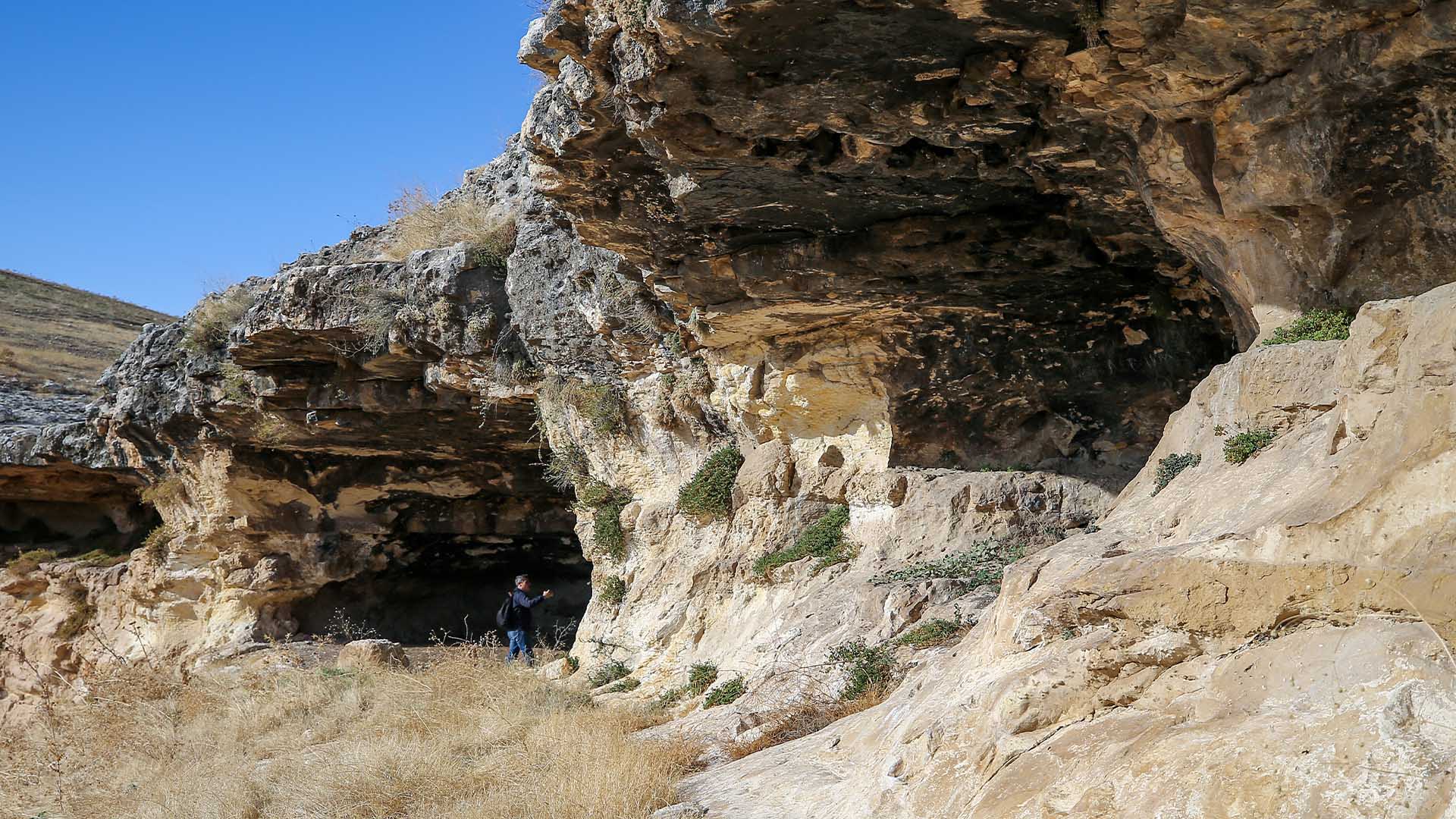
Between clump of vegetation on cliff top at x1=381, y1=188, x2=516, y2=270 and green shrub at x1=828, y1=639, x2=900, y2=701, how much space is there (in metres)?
7.52

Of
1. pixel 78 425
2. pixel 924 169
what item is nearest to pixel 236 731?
pixel 924 169

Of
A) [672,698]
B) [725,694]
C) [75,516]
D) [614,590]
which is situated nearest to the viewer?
[725,694]

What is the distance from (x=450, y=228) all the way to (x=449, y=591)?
8330mm

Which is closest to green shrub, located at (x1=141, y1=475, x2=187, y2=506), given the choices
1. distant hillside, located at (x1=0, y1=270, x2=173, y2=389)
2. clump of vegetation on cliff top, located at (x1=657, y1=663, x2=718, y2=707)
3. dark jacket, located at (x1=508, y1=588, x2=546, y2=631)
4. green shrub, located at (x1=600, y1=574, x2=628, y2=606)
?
dark jacket, located at (x1=508, y1=588, x2=546, y2=631)

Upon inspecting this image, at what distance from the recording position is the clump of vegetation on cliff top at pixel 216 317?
49.1 feet

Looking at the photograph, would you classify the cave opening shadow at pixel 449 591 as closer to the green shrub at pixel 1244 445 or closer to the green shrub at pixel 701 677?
the green shrub at pixel 701 677

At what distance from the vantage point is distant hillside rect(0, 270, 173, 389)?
87.8 ft

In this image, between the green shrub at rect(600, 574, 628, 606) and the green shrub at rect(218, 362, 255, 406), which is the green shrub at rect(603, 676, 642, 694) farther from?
the green shrub at rect(218, 362, 255, 406)

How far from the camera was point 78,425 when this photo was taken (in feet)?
57.8

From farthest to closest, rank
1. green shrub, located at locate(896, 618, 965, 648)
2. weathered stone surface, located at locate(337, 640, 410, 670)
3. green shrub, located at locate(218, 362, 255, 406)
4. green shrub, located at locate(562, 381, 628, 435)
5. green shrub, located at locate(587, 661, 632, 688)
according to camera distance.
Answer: green shrub, located at locate(218, 362, 255, 406), green shrub, located at locate(562, 381, 628, 435), weathered stone surface, located at locate(337, 640, 410, 670), green shrub, located at locate(587, 661, 632, 688), green shrub, located at locate(896, 618, 965, 648)

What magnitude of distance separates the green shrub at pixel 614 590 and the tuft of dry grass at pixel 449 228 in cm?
413

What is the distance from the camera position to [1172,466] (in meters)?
5.67

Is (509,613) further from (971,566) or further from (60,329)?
(60,329)

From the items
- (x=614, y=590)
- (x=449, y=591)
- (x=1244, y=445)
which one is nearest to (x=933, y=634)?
(x=1244, y=445)
